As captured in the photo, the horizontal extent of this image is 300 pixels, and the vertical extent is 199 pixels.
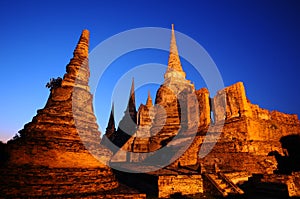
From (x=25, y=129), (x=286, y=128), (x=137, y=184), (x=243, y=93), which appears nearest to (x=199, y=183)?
(x=137, y=184)

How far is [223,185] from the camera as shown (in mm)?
11383

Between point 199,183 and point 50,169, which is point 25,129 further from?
point 199,183

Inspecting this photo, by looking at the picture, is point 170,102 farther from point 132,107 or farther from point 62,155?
point 62,155

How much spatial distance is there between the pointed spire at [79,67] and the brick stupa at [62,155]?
2.9 inches

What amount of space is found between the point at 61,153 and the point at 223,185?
9146mm

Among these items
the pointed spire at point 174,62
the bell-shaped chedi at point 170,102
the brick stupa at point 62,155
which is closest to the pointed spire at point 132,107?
the bell-shaped chedi at point 170,102

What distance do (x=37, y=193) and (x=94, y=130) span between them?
461cm

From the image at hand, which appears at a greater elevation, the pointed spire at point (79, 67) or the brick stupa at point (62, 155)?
the pointed spire at point (79, 67)

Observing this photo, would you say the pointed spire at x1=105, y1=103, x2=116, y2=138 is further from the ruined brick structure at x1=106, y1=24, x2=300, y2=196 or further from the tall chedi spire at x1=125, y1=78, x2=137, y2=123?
the ruined brick structure at x1=106, y1=24, x2=300, y2=196

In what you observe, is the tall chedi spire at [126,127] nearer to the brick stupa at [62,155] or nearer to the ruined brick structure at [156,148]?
the ruined brick structure at [156,148]

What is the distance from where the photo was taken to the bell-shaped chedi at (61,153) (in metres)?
7.71

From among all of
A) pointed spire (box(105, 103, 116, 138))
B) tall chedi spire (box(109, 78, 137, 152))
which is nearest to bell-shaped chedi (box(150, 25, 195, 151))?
tall chedi spire (box(109, 78, 137, 152))

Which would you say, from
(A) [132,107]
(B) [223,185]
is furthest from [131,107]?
(B) [223,185]

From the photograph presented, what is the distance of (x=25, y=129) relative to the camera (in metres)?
9.87
